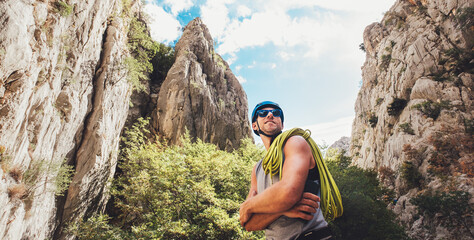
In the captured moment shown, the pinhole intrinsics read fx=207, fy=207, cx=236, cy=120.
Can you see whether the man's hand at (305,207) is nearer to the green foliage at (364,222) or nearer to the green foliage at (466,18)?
the green foliage at (364,222)

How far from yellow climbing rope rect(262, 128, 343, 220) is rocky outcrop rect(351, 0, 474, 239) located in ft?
53.9

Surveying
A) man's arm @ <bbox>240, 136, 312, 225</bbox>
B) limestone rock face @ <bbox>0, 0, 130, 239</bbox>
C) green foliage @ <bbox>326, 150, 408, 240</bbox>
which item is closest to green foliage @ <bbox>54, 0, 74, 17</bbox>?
limestone rock face @ <bbox>0, 0, 130, 239</bbox>

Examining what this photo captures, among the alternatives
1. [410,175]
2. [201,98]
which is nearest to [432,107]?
[410,175]

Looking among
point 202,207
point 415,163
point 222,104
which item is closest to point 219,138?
point 222,104

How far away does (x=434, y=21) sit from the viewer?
25578 millimetres

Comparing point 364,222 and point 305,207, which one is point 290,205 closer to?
point 305,207

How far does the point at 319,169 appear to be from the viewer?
1.39 m

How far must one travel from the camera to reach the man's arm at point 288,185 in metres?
1.15

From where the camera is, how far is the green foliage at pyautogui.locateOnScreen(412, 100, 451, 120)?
19203 millimetres

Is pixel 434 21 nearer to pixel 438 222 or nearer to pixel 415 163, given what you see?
pixel 415 163

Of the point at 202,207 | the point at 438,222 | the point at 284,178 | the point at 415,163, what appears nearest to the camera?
the point at 284,178

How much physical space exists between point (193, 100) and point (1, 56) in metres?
17.3

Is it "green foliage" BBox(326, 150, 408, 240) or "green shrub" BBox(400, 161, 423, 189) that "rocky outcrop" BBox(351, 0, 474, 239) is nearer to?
"green shrub" BBox(400, 161, 423, 189)

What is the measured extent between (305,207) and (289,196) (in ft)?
0.38
